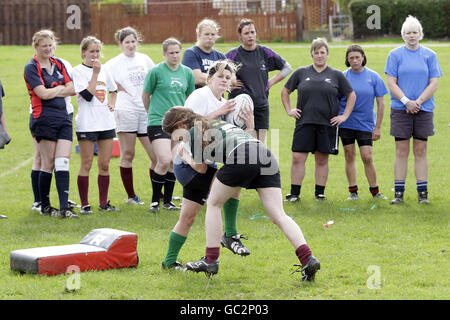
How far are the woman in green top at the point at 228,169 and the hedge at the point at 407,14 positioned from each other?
26.5 metres

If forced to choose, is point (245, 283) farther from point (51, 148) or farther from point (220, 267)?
point (51, 148)

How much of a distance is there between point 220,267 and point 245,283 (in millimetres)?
576

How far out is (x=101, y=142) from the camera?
9.19 meters

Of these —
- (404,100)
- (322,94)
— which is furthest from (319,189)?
(404,100)

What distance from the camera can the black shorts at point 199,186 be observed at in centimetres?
617

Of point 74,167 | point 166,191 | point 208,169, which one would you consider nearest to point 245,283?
point 208,169

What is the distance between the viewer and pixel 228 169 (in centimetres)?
580

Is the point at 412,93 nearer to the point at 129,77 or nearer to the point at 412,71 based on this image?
the point at 412,71

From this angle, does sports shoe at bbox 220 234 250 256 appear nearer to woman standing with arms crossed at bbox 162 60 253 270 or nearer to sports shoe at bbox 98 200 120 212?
woman standing with arms crossed at bbox 162 60 253 270

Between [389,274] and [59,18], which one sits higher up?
[59,18]

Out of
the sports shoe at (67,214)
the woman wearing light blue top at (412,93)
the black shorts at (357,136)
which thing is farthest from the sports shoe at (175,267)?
the black shorts at (357,136)

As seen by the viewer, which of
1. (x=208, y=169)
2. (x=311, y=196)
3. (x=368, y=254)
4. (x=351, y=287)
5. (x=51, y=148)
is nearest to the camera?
(x=351, y=287)

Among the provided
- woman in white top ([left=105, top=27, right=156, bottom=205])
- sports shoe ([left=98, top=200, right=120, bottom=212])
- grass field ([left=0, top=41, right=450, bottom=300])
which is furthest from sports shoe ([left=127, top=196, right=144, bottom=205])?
sports shoe ([left=98, top=200, right=120, bottom=212])

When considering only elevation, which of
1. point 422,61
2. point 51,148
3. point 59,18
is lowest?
point 51,148
